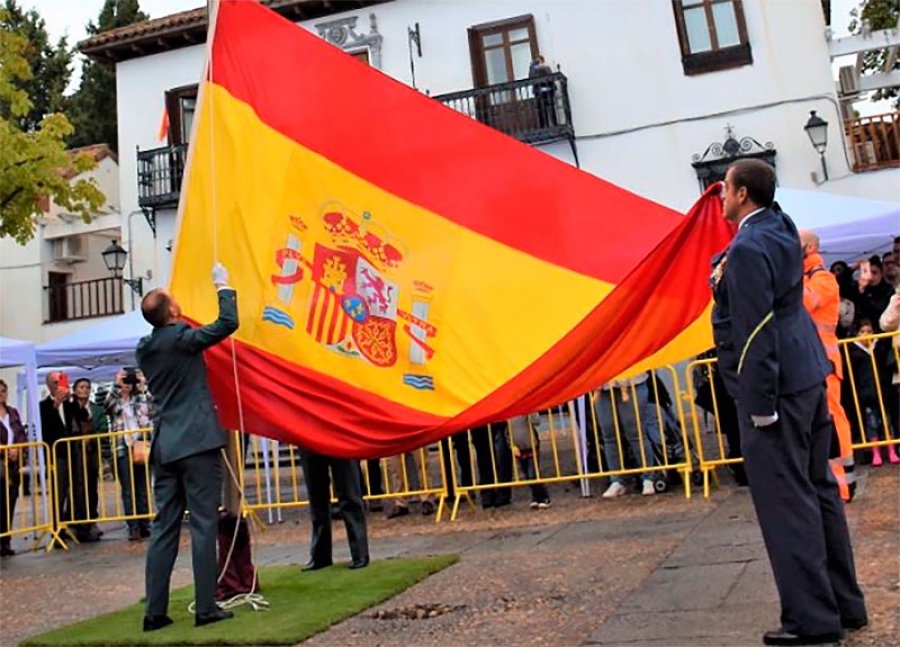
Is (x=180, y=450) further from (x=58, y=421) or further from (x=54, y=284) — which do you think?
(x=54, y=284)

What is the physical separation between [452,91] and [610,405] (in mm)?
12053

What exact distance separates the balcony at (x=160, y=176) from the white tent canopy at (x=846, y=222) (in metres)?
14.5

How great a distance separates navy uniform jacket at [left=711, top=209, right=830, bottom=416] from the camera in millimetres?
3703

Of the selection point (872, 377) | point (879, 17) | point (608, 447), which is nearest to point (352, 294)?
point (608, 447)

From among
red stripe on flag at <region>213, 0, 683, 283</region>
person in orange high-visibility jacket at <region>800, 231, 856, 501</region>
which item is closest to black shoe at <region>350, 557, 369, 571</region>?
red stripe on flag at <region>213, 0, 683, 283</region>

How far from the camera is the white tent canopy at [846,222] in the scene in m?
10.2

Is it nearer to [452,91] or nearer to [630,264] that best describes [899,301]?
[630,264]

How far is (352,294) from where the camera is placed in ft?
18.5

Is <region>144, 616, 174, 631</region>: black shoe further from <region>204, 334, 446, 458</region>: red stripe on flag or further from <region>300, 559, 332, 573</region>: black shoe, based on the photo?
<region>300, 559, 332, 573</region>: black shoe

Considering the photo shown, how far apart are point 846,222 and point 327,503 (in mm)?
6915

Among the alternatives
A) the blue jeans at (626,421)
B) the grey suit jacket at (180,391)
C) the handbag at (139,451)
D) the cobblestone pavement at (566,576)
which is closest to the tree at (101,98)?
the handbag at (139,451)

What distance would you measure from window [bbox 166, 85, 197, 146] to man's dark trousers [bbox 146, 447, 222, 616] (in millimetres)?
17259

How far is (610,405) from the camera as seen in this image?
30.0ft

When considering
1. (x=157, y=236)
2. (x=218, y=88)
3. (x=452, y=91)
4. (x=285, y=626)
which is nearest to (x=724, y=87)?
(x=452, y=91)
